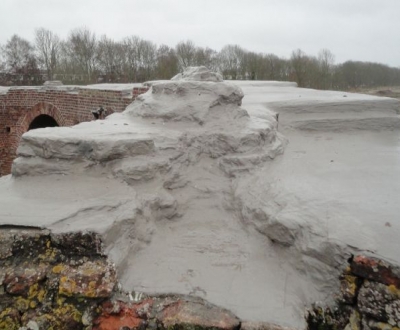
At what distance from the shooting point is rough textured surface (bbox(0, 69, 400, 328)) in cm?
182

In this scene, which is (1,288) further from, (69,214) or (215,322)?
(215,322)

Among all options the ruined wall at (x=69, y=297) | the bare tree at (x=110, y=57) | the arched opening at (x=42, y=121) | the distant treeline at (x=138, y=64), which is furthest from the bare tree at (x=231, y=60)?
the ruined wall at (x=69, y=297)

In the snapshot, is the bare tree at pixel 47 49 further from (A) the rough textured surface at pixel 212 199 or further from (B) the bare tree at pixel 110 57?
(A) the rough textured surface at pixel 212 199

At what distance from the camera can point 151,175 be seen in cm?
254

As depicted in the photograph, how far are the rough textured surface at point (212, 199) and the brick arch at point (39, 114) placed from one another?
5.47 m

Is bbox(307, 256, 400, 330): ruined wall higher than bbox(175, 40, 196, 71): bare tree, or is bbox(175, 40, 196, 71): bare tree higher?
bbox(175, 40, 196, 71): bare tree

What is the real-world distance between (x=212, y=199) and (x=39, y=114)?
772cm

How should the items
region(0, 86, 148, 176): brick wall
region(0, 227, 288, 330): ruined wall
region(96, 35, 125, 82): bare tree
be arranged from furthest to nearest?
region(96, 35, 125, 82): bare tree < region(0, 86, 148, 176): brick wall < region(0, 227, 288, 330): ruined wall

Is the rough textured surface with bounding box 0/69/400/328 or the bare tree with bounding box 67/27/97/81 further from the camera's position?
the bare tree with bounding box 67/27/97/81

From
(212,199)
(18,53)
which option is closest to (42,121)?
(212,199)

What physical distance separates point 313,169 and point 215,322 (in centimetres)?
168

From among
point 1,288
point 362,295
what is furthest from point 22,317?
point 362,295

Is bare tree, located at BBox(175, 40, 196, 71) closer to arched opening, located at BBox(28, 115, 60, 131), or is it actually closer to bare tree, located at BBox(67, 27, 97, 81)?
bare tree, located at BBox(67, 27, 97, 81)

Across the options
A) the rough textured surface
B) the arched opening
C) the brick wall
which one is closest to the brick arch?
the brick wall
